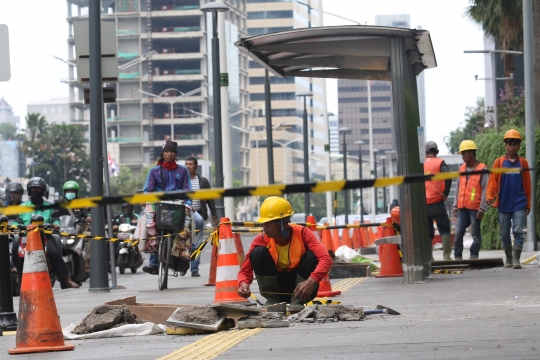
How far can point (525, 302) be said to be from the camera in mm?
10172

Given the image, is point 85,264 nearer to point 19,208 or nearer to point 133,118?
point 19,208

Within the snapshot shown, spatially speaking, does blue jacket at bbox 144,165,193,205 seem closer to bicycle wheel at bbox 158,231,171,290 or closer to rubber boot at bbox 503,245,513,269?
bicycle wheel at bbox 158,231,171,290

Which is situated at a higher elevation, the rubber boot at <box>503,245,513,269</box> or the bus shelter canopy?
the bus shelter canopy

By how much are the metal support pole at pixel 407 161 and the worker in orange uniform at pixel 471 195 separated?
2.18 metres

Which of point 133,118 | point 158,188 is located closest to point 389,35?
point 158,188

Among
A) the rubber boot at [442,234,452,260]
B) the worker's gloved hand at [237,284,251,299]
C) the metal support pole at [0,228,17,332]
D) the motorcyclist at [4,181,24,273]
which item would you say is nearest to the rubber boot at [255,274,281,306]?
the worker's gloved hand at [237,284,251,299]

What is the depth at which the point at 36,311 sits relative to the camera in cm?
790

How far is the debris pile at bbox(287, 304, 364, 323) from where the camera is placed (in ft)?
29.2

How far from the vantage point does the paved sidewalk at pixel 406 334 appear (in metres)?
6.74

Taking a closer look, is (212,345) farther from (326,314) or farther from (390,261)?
(390,261)

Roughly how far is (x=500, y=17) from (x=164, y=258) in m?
24.5

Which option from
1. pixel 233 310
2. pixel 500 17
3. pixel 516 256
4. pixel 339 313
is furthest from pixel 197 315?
pixel 500 17

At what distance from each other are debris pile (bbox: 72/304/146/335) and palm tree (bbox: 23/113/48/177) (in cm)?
10985

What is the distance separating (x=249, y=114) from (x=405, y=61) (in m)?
154
